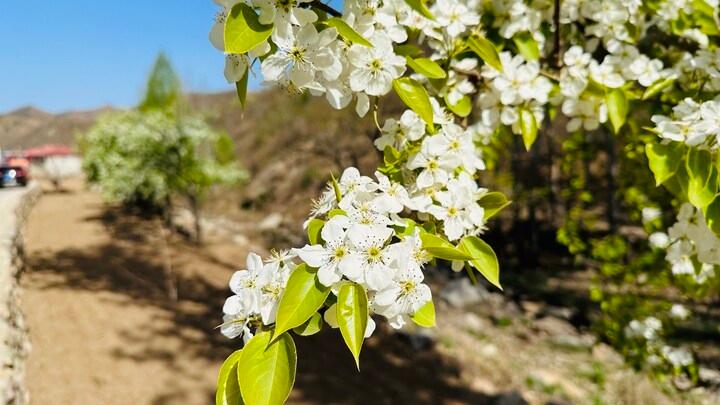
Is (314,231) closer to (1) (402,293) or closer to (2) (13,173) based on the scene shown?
(1) (402,293)

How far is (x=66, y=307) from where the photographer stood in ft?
18.7

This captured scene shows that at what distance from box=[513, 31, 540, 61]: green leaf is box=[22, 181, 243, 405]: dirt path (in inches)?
157

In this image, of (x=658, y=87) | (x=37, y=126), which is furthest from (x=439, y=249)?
(x=37, y=126)

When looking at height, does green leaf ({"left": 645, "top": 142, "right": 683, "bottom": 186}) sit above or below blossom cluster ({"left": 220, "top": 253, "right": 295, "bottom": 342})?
above

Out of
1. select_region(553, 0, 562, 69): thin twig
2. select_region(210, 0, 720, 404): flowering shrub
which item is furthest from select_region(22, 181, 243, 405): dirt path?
select_region(553, 0, 562, 69): thin twig

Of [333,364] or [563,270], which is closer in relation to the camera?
[333,364]

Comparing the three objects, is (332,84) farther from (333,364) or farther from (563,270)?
(563,270)

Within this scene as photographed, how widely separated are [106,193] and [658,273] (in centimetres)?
1086

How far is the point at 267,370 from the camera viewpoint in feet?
2.89

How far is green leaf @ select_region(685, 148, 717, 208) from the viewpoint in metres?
1.25

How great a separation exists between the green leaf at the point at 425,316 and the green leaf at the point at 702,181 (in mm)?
738

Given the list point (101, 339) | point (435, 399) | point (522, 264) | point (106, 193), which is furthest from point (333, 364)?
point (106, 193)

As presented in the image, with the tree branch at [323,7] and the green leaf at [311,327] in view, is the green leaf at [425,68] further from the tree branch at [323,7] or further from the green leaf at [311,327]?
the green leaf at [311,327]

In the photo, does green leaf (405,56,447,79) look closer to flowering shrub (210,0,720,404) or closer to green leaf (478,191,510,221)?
flowering shrub (210,0,720,404)
